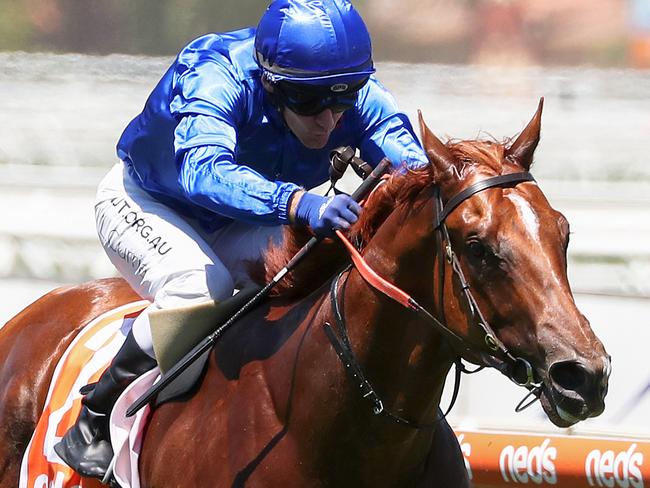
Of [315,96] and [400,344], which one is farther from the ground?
[315,96]

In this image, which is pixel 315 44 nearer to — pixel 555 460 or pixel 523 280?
pixel 523 280

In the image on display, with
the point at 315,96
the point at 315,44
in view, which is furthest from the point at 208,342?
the point at 315,44

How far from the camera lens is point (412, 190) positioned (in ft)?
10.9

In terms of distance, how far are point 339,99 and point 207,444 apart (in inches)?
40.8

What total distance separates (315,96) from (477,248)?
87 centimetres

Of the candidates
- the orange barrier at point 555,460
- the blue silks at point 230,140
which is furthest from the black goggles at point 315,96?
the orange barrier at point 555,460

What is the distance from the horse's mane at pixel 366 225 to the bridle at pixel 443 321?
0.23 feet

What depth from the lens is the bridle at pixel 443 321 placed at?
3.00m

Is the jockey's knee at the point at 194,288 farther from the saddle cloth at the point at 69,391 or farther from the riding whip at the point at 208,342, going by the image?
the saddle cloth at the point at 69,391

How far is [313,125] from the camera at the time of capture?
3.79m

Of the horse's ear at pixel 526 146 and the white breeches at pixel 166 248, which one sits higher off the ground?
the horse's ear at pixel 526 146

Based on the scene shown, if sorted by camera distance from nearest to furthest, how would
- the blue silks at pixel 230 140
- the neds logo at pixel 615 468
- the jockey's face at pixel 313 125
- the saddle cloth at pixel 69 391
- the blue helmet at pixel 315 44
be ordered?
the blue silks at pixel 230 140 → the blue helmet at pixel 315 44 → the jockey's face at pixel 313 125 → the saddle cloth at pixel 69 391 → the neds logo at pixel 615 468

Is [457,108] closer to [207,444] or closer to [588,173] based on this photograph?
[588,173]

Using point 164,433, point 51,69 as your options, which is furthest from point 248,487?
point 51,69
